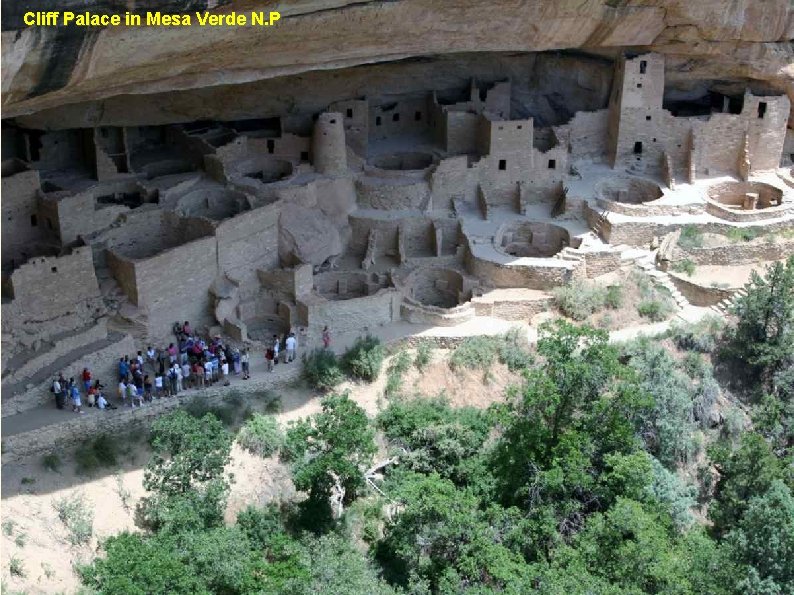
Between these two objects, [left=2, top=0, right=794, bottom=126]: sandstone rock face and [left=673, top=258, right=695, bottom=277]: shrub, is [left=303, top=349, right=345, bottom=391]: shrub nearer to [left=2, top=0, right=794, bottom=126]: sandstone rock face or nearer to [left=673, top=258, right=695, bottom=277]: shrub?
[left=2, top=0, right=794, bottom=126]: sandstone rock face

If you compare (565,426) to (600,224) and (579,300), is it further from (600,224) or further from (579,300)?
(600,224)

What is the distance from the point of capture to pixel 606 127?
22.9m

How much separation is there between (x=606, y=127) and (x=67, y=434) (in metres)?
12.0

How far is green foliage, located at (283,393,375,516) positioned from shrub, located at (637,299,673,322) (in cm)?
564

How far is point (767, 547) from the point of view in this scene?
50.2 ft

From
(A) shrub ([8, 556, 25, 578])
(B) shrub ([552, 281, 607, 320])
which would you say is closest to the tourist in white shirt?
(B) shrub ([552, 281, 607, 320])

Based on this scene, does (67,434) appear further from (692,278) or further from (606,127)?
(606,127)

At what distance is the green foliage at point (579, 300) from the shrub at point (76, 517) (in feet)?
27.1

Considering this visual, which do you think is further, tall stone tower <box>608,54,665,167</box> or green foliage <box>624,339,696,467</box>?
tall stone tower <box>608,54,665,167</box>

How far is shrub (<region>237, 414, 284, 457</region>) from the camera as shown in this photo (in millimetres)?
16344

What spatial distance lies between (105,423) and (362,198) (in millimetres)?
6948

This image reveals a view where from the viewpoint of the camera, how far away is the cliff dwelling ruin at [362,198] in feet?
56.7

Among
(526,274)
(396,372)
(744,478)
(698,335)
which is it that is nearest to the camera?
(744,478)

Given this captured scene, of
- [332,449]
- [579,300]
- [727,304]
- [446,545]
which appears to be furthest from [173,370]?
[727,304]
